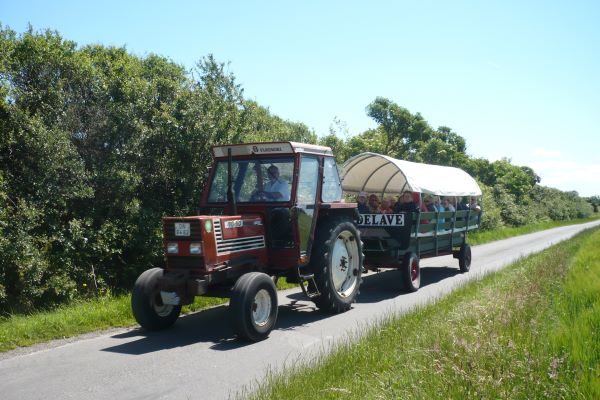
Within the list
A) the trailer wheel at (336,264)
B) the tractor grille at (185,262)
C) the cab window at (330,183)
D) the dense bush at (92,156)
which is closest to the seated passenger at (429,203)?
the trailer wheel at (336,264)

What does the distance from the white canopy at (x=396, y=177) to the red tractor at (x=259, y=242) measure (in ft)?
9.51

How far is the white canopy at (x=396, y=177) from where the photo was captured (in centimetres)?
1173

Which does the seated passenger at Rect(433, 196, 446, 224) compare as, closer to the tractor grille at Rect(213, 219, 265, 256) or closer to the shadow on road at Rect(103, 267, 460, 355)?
the shadow on road at Rect(103, 267, 460, 355)

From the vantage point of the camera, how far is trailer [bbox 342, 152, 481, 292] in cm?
1053

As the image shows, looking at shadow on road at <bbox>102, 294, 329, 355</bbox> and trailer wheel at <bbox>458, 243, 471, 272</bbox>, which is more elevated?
trailer wheel at <bbox>458, 243, 471, 272</bbox>

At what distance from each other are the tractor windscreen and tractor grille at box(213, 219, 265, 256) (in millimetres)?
662

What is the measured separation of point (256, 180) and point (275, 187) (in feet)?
1.07

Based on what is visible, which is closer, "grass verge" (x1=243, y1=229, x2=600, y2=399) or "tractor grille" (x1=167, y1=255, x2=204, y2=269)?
"grass verge" (x1=243, y1=229, x2=600, y2=399)

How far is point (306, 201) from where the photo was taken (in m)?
8.16

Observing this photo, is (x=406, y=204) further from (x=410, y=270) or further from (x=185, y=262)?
(x=185, y=262)

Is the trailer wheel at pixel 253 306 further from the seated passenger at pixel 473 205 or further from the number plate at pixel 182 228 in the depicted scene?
the seated passenger at pixel 473 205

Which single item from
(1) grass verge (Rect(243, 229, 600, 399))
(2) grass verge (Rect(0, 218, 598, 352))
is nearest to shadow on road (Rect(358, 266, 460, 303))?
(1) grass verge (Rect(243, 229, 600, 399))

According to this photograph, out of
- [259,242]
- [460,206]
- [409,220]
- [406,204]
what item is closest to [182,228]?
[259,242]

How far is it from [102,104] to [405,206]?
20.1ft
